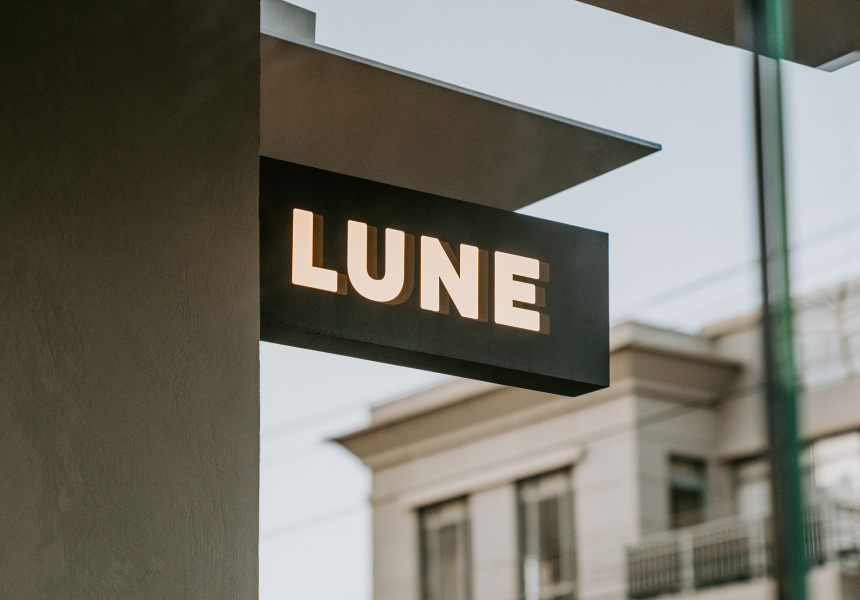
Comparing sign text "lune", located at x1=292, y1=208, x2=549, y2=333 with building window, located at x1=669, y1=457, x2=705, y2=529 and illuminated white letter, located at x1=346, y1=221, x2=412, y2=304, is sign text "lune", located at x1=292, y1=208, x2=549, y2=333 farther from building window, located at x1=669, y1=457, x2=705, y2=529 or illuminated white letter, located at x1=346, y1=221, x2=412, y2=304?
building window, located at x1=669, y1=457, x2=705, y2=529

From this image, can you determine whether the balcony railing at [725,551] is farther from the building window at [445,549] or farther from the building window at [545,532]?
the building window at [445,549]

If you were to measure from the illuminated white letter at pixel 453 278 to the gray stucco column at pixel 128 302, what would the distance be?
46 cm

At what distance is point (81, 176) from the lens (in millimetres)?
1578

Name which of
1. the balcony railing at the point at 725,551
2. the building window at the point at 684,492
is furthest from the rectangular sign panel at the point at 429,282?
the building window at the point at 684,492

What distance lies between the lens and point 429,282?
2.13m

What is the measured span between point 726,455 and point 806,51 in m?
0.24

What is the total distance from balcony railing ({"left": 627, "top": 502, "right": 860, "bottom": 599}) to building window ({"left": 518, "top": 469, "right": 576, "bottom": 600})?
329 mm

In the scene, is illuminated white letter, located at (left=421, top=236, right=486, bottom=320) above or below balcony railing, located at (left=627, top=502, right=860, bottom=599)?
above

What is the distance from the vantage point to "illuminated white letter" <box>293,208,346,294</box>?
2014 millimetres

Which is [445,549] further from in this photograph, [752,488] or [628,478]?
[752,488]

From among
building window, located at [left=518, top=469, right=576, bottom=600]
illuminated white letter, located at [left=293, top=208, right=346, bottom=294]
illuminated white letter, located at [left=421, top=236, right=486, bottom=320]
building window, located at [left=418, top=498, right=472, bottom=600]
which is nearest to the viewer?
building window, located at [left=518, top=469, right=576, bottom=600]

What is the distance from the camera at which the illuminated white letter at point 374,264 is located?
2.06m

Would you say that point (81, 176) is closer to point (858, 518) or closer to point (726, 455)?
point (726, 455)

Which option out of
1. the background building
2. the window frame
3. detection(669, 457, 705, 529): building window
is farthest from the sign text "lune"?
detection(669, 457, 705, 529): building window
